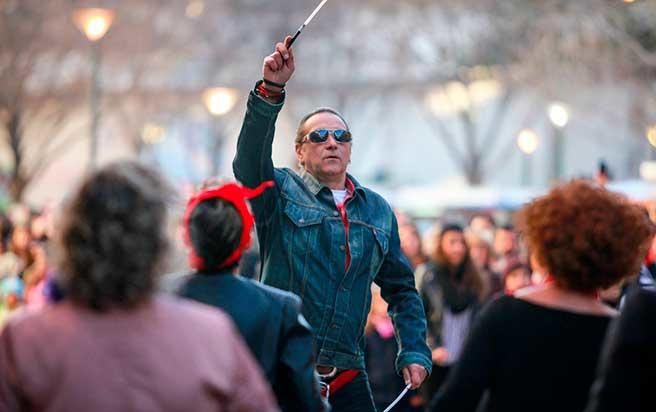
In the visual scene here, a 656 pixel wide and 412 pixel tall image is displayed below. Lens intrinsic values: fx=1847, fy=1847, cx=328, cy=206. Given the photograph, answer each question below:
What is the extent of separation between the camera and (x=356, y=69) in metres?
53.1

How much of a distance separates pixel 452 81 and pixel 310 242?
41.5 m

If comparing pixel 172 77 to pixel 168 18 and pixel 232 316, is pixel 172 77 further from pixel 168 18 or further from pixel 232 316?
pixel 232 316

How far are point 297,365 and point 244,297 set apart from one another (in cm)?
29

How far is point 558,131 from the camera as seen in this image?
52.6m

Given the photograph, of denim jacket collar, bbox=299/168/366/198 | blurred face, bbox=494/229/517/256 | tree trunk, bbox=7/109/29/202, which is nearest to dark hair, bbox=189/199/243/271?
denim jacket collar, bbox=299/168/366/198

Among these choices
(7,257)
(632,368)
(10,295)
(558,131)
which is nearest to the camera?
(632,368)

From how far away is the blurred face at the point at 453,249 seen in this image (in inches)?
571

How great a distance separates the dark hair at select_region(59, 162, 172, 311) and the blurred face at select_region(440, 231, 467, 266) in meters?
9.89

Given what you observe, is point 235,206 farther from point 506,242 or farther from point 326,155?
point 506,242

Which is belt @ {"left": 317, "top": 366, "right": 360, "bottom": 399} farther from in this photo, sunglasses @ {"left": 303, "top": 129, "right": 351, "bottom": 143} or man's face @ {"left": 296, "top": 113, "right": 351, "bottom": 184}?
sunglasses @ {"left": 303, "top": 129, "right": 351, "bottom": 143}

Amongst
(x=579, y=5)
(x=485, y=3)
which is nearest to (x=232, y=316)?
(x=579, y=5)

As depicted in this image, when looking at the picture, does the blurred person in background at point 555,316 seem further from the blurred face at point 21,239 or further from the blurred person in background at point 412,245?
the blurred face at point 21,239

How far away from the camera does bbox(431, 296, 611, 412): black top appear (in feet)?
18.6

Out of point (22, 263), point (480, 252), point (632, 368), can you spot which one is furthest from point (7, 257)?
point (632, 368)
